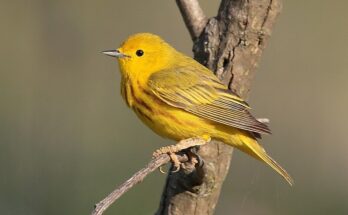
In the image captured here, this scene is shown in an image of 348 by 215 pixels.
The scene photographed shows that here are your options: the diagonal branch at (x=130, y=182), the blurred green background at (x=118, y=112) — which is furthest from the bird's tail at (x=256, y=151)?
the blurred green background at (x=118, y=112)

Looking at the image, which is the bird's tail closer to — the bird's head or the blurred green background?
the bird's head

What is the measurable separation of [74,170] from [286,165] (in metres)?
1.60

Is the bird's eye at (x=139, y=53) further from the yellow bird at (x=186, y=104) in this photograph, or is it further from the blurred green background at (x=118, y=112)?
the blurred green background at (x=118, y=112)

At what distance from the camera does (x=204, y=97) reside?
455 cm

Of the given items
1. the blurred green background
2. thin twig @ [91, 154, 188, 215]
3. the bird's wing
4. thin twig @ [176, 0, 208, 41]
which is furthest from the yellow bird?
the blurred green background

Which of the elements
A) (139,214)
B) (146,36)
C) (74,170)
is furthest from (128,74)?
(74,170)

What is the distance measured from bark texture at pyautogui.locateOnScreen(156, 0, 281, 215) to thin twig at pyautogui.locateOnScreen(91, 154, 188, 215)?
224 millimetres

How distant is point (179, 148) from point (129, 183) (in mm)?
878

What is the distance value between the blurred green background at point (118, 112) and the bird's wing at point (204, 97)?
194 centimetres

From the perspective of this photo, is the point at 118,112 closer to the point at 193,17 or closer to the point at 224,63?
the point at 193,17

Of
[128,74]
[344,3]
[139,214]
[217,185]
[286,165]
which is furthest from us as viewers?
[344,3]

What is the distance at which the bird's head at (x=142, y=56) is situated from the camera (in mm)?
4656

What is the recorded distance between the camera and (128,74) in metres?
4.61

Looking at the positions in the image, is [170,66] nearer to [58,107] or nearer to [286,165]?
[286,165]
